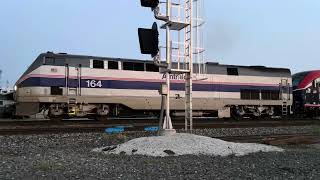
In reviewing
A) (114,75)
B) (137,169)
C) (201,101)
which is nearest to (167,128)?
(137,169)

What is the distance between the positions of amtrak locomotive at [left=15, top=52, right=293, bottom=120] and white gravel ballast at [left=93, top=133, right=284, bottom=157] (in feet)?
42.9

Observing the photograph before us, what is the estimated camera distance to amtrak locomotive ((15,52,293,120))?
2452cm

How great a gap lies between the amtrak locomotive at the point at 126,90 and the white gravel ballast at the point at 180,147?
1307 centimetres

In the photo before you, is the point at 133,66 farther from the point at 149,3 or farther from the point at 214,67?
the point at 149,3

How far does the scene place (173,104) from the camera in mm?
27500

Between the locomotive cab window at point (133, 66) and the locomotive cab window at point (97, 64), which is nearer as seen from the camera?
the locomotive cab window at point (97, 64)

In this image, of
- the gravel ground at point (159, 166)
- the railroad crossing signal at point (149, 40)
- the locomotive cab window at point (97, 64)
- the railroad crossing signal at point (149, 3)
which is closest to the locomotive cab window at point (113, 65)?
the locomotive cab window at point (97, 64)

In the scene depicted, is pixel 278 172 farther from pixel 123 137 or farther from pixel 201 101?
pixel 201 101

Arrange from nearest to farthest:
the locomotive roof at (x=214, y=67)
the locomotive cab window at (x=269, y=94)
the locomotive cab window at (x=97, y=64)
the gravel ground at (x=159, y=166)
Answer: the gravel ground at (x=159, y=166) → the locomotive roof at (x=214, y=67) → the locomotive cab window at (x=97, y=64) → the locomotive cab window at (x=269, y=94)

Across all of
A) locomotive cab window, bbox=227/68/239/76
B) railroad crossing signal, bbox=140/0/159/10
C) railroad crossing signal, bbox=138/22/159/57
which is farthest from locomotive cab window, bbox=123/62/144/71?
railroad crossing signal, bbox=138/22/159/57

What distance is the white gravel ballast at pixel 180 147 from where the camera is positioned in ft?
37.4

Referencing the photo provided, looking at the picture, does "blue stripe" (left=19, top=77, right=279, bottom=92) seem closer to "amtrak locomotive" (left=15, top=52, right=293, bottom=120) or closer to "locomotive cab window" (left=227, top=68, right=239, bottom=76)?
"amtrak locomotive" (left=15, top=52, right=293, bottom=120)

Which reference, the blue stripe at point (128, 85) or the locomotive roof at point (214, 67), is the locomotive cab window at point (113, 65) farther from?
the blue stripe at point (128, 85)

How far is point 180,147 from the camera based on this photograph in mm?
11711
